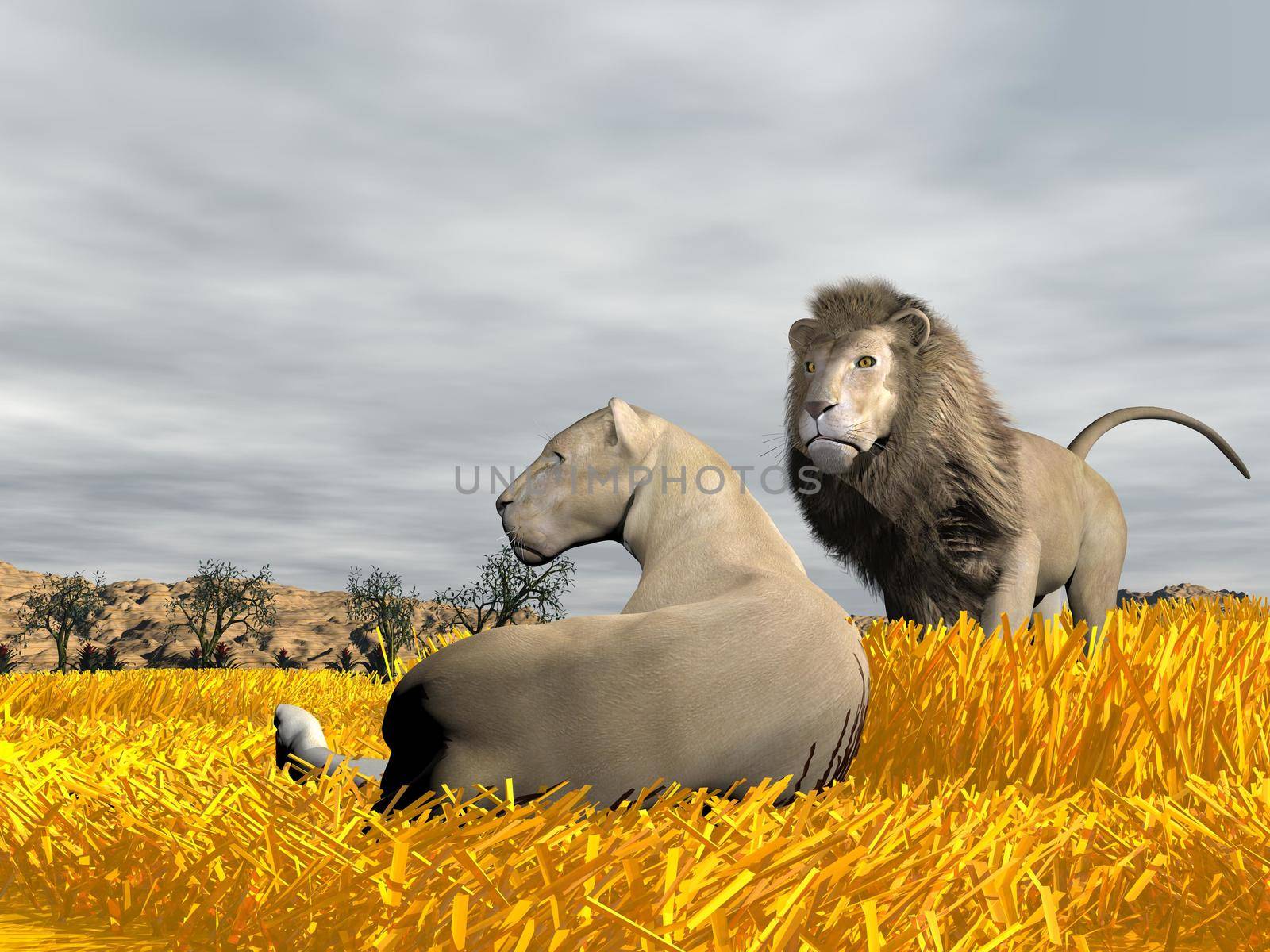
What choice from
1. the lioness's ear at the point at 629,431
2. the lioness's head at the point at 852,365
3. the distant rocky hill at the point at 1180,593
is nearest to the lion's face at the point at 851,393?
the lioness's head at the point at 852,365

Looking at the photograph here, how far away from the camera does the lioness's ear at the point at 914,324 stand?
3.74m

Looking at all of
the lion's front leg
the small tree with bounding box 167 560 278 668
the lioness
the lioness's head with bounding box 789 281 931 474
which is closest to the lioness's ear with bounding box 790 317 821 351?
the lioness's head with bounding box 789 281 931 474

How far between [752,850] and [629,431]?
4.02 feet

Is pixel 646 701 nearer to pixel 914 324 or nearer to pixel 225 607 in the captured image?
pixel 914 324

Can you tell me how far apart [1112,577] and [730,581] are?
10.7 feet

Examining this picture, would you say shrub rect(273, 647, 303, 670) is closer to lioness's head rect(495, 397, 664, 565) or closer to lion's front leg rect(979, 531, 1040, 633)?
lion's front leg rect(979, 531, 1040, 633)

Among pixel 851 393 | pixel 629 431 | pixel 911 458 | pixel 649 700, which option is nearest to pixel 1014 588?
pixel 911 458

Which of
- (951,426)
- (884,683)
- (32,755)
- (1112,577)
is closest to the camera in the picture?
(32,755)

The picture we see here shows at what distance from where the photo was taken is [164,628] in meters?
15.5

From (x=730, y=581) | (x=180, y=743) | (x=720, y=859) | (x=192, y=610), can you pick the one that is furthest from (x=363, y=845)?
(x=192, y=610)

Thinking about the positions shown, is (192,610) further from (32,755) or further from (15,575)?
(32,755)

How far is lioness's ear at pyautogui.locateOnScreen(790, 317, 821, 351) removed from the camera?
12.5ft

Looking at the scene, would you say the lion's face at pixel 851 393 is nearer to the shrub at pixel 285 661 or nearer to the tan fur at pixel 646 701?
the tan fur at pixel 646 701

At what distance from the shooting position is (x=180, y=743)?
268 cm
